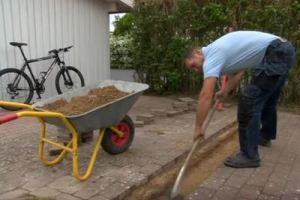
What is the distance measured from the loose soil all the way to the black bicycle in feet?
11.5

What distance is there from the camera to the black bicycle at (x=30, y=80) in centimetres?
722

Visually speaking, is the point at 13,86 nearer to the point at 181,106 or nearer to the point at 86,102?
the point at 181,106

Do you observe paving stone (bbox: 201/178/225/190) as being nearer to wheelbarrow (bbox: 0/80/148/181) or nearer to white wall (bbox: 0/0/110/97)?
wheelbarrow (bbox: 0/80/148/181)

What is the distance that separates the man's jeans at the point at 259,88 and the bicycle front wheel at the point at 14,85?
4.17 m

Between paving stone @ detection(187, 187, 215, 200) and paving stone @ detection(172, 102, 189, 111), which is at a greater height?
paving stone @ detection(172, 102, 189, 111)

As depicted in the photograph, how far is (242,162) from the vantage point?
4672 millimetres

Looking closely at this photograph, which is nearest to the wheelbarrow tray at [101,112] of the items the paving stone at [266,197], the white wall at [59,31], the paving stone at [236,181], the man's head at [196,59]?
the man's head at [196,59]

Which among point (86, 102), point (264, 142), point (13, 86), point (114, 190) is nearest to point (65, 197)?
point (114, 190)

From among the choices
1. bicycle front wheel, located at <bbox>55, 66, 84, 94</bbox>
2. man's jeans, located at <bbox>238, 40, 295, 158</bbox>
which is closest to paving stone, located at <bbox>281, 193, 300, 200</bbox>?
man's jeans, located at <bbox>238, 40, 295, 158</bbox>

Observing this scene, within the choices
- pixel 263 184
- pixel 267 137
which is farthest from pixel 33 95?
pixel 263 184

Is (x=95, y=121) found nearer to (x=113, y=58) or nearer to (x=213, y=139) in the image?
(x=213, y=139)

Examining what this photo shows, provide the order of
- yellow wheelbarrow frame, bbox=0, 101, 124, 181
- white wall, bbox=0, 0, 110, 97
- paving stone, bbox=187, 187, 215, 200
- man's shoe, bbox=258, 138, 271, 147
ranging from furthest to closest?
1. white wall, bbox=0, 0, 110, 97
2. man's shoe, bbox=258, 138, 271, 147
3. paving stone, bbox=187, 187, 215, 200
4. yellow wheelbarrow frame, bbox=0, 101, 124, 181

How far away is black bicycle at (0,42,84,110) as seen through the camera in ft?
23.7

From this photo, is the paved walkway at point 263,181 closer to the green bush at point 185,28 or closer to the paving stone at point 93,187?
the paving stone at point 93,187
